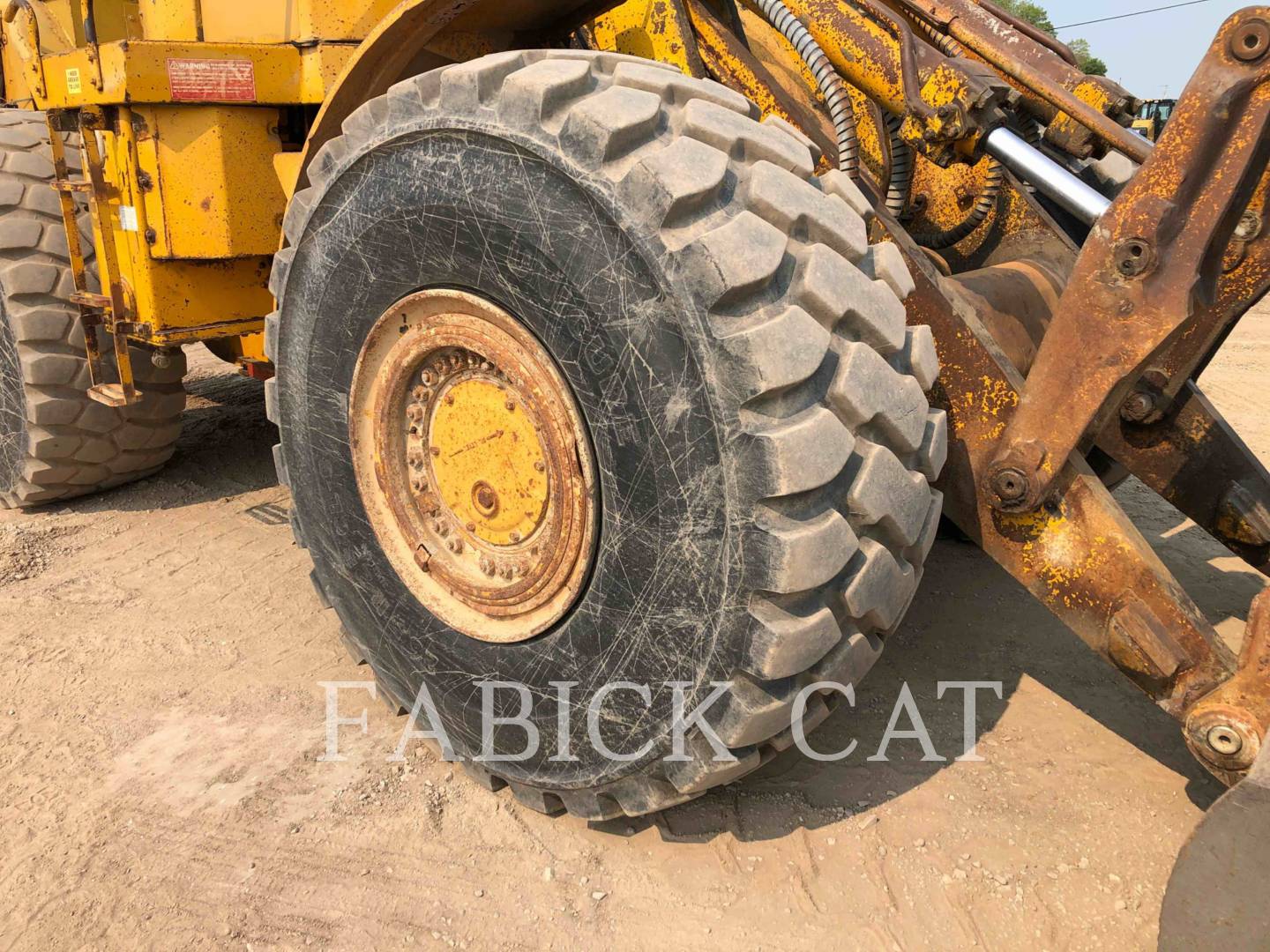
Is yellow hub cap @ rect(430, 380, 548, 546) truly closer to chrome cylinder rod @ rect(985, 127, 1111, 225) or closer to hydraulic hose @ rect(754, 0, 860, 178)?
hydraulic hose @ rect(754, 0, 860, 178)

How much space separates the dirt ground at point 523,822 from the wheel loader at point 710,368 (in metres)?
0.23

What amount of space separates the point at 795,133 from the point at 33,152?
3664 millimetres

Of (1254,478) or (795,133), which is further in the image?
(1254,478)

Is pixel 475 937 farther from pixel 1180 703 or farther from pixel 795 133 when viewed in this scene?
pixel 795 133

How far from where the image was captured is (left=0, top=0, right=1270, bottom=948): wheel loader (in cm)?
179

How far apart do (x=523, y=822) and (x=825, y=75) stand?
2095mm

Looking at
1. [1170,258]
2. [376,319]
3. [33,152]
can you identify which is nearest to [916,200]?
[1170,258]

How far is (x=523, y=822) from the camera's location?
8.12 ft

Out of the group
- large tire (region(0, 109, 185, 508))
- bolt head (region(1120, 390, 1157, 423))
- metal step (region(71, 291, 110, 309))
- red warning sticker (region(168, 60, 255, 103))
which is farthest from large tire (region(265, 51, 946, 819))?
large tire (region(0, 109, 185, 508))

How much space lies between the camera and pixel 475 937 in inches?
84.2

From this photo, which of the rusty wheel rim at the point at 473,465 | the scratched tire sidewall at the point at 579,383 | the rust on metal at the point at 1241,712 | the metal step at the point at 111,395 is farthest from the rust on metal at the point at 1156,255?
the metal step at the point at 111,395

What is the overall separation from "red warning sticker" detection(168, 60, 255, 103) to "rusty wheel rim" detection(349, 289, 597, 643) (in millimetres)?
1434

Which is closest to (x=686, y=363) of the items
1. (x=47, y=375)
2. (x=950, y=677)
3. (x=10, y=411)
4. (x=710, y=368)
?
(x=710, y=368)

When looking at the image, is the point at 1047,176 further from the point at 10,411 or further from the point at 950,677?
the point at 10,411
